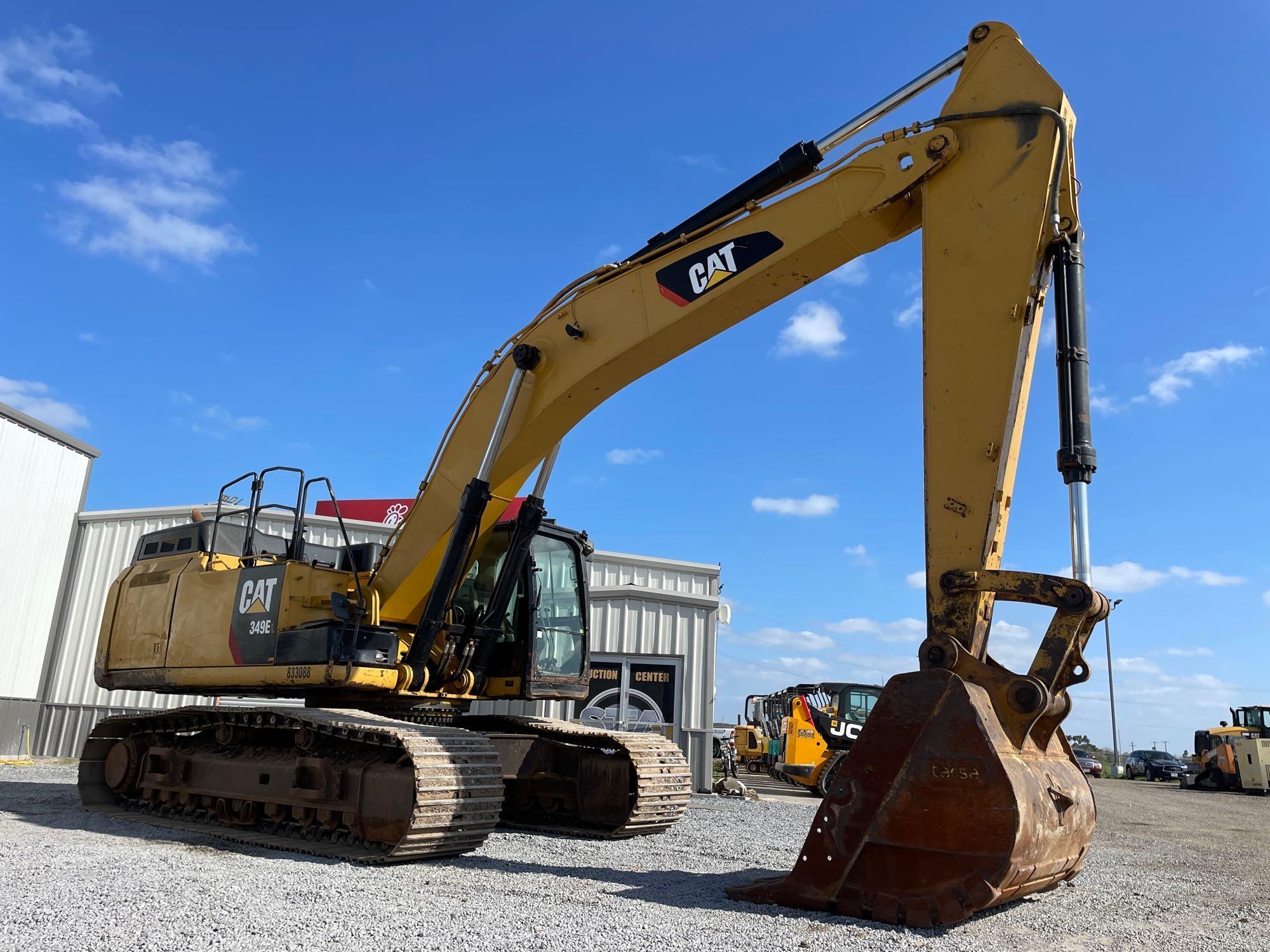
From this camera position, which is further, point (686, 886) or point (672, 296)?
point (672, 296)

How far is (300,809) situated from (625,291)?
476 centimetres

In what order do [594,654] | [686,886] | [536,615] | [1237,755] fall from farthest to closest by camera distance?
[1237,755] < [594,654] < [536,615] < [686,886]

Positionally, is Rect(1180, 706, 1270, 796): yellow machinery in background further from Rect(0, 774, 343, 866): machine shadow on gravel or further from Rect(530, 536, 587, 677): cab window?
Rect(0, 774, 343, 866): machine shadow on gravel

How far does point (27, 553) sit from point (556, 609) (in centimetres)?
1462

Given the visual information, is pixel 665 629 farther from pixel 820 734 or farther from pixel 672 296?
pixel 672 296

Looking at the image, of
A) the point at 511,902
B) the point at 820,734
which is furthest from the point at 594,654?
the point at 511,902

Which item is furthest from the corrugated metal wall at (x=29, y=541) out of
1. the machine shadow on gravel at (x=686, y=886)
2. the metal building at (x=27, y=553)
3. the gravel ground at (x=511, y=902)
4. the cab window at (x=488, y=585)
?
the machine shadow on gravel at (x=686, y=886)

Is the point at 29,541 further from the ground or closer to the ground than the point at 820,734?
further from the ground

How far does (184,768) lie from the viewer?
8.83 metres

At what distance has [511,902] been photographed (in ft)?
17.1

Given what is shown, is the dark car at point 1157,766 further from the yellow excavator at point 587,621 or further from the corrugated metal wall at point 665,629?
the yellow excavator at point 587,621

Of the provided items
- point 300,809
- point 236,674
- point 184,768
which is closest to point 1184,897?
point 300,809

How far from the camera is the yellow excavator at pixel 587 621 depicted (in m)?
4.89

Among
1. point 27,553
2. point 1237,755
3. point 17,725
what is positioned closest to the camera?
point 17,725
